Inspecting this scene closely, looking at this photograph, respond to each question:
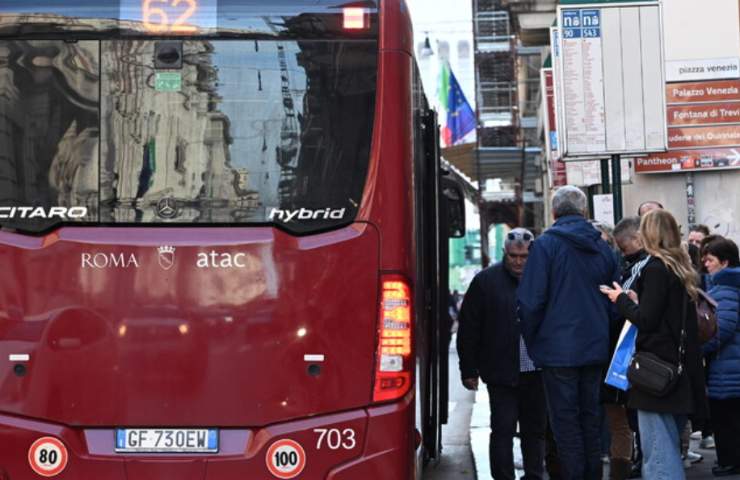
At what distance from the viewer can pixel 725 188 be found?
19.2m

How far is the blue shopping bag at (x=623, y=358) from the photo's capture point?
24.7 ft

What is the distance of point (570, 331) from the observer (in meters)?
7.70

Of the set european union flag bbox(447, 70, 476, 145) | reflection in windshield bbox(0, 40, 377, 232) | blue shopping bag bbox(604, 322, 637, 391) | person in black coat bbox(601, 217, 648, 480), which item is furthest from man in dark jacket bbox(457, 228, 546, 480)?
european union flag bbox(447, 70, 476, 145)

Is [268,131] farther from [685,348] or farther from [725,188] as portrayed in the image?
[725,188]

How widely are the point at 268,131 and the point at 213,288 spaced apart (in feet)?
2.65

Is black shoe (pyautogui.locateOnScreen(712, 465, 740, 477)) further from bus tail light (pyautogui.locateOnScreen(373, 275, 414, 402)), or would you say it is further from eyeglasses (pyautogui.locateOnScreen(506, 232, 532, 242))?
bus tail light (pyautogui.locateOnScreen(373, 275, 414, 402))

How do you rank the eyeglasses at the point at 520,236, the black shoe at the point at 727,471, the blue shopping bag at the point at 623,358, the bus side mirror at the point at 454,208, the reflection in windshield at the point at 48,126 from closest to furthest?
the reflection in windshield at the point at 48,126
the blue shopping bag at the point at 623,358
the eyeglasses at the point at 520,236
the black shoe at the point at 727,471
the bus side mirror at the point at 454,208

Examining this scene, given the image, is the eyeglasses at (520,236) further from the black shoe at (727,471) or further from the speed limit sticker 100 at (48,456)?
the speed limit sticker 100 at (48,456)

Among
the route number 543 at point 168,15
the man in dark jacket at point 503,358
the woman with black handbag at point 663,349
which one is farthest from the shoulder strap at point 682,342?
the route number 543 at point 168,15

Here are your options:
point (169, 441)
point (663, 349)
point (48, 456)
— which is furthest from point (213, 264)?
point (663, 349)

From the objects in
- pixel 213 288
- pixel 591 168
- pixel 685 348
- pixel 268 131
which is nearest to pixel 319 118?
pixel 268 131

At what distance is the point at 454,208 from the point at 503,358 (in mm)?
1987

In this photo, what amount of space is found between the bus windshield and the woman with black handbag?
73.1 inches

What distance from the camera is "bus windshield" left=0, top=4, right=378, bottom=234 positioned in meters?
6.36
